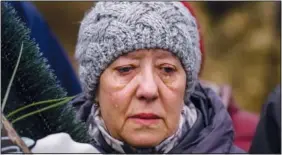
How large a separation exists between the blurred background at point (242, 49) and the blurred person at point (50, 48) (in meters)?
2.33

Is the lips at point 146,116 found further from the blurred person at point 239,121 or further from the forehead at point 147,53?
the blurred person at point 239,121

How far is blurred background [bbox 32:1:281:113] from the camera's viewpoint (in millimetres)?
4918

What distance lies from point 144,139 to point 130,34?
243 mm

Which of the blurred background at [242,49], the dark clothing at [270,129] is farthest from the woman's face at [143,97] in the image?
the blurred background at [242,49]

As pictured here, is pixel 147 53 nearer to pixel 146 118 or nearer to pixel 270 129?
pixel 146 118

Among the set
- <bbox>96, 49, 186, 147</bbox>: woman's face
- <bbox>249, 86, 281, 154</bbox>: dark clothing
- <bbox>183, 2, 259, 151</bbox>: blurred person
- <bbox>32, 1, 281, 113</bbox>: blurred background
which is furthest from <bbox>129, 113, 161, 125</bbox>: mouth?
<bbox>32, 1, 281, 113</bbox>: blurred background

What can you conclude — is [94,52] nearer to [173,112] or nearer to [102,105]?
[102,105]

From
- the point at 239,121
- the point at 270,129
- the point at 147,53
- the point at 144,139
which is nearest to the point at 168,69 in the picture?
the point at 147,53

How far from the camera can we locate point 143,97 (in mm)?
1657

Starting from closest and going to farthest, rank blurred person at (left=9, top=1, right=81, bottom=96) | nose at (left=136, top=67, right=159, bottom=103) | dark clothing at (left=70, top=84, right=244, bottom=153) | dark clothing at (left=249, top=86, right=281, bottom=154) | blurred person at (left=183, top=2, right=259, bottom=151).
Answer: nose at (left=136, top=67, right=159, bottom=103)
dark clothing at (left=70, top=84, right=244, bottom=153)
dark clothing at (left=249, top=86, right=281, bottom=154)
blurred person at (left=9, top=1, right=81, bottom=96)
blurred person at (left=183, top=2, right=259, bottom=151)

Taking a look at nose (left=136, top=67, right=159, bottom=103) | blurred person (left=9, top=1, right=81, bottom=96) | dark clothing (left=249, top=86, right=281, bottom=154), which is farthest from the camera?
blurred person (left=9, top=1, right=81, bottom=96)

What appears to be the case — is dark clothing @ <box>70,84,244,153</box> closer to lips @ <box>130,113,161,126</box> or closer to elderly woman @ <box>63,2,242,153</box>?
elderly woman @ <box>63,2,242,153</box>

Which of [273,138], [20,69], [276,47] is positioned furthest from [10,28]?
[276,47]

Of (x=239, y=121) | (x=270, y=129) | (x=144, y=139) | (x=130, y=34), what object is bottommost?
(x=239, y=121)
